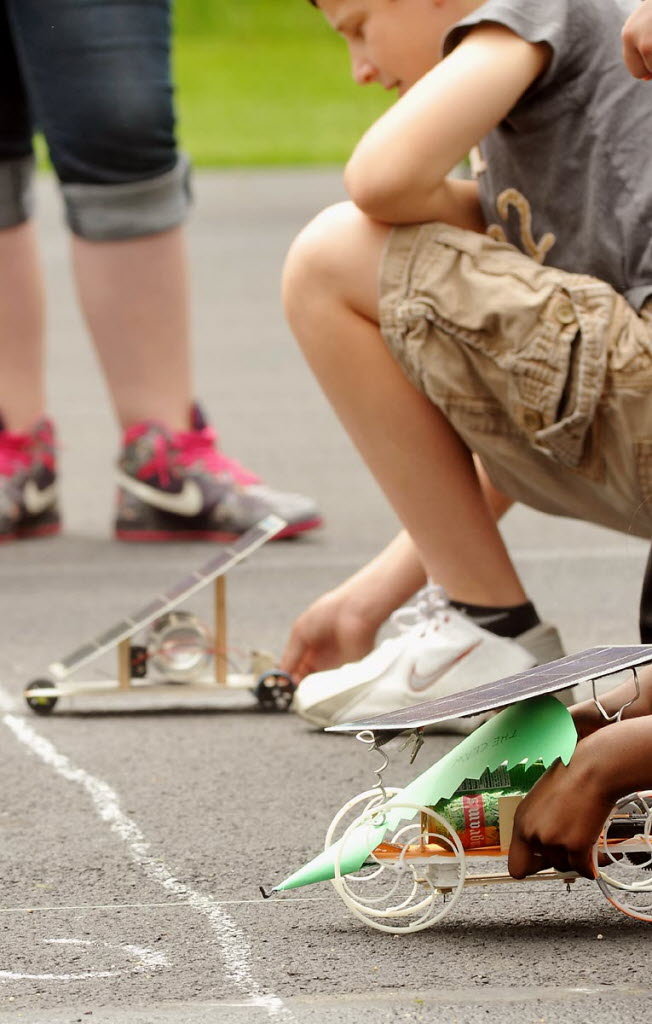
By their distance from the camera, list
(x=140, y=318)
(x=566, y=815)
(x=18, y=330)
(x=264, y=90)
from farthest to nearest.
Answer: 1. (x=264, y=90)
2. (x=18, y=330)
3. (x=140, y=318)
4. (x=566, y=815)

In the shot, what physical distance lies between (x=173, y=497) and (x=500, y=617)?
53.3 inches

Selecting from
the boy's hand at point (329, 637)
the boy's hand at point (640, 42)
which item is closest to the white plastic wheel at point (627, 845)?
the boy's hand at point (640, 42)

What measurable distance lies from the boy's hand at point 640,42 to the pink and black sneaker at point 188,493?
70.2 inches

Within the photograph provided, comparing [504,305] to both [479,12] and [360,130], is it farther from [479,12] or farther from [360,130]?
[360,130]

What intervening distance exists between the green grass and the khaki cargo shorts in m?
10.9

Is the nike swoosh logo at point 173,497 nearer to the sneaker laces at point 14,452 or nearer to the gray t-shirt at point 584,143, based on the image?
the sneaker laces at point 14,452

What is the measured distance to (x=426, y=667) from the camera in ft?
7.91

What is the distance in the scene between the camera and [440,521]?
7.92ft

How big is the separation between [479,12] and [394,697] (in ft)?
2.79

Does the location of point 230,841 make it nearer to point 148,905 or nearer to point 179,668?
point 148,905

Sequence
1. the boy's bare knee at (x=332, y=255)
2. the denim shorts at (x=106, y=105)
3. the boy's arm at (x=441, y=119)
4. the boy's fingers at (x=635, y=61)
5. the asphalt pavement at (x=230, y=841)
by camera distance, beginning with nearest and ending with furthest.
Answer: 1. the asphalt pavement at (x=230, y=841)
2. the boy's fingers at (x=635, y=61)
3. the boy's arm at (x=441, y=119)
4. the boy's bare knee at (x=332, y=255)
5. the denim shorts at (x=106, y=105)

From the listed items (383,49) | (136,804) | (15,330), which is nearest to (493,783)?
(136,804)

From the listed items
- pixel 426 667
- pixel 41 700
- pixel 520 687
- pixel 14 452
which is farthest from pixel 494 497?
pixel 14 452

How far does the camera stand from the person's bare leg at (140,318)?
3660 millimetres
